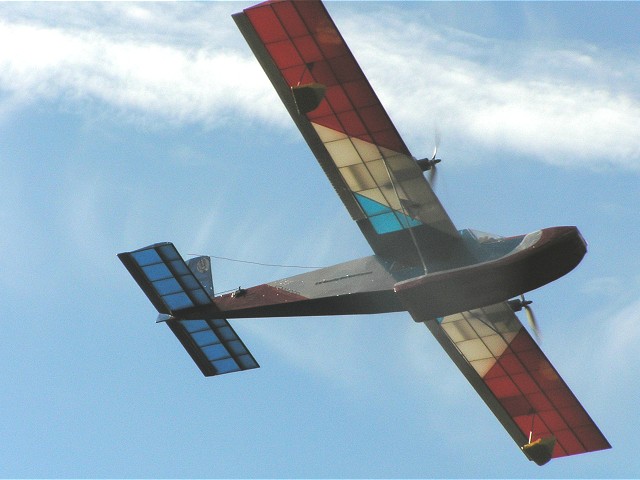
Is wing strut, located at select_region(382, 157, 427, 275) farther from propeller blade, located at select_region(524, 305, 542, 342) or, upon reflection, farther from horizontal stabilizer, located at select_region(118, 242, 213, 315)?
horizontal stabilizer, located at select_region(118, 242, 213, 315)

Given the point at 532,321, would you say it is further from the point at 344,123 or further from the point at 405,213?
the point at 344,123

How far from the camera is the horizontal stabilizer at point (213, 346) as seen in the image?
28.6 metres

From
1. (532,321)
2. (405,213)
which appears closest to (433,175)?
(405,213)

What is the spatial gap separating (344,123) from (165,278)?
6.05 m

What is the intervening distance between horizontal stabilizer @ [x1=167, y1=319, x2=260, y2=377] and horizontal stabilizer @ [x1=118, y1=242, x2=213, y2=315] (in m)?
0.52

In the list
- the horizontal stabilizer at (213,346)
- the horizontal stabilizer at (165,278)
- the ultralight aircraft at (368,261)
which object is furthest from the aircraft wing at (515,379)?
the horizontal stabilizer at (165,278)

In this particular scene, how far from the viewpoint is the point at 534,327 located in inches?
1097

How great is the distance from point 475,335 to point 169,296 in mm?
7672

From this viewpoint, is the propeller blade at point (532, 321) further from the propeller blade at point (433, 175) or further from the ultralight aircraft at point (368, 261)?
the propeller blade at point (433, 175)

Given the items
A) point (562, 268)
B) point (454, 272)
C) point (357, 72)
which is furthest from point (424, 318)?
point (357, 72)

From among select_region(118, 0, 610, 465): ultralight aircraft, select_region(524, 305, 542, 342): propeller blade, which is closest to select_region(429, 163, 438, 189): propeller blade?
select_region(118, 0, 610, 465): ultralight aircraft

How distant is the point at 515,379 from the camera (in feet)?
98.7

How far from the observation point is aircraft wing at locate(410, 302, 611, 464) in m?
29.1

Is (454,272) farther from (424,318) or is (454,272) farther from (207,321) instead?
(207,321)
